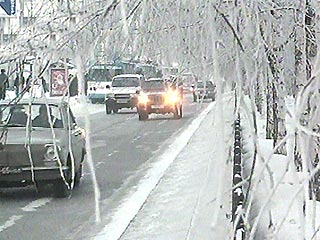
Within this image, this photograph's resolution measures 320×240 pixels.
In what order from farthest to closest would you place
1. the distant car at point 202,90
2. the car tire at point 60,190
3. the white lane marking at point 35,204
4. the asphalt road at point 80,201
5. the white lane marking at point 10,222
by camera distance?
the car tire at point 60,190 → the white lane marking at point 35,204 → the white lane marking at point 10,222 → the asphalt road at point 80,201 → the distant car at point 202,90

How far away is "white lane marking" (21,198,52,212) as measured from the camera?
11.2 metres

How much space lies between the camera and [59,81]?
2982 millimetres

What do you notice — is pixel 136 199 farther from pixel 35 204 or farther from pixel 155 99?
pixel 155 99

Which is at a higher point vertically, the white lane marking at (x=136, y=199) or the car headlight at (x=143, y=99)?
the car headlight at (x=143, y=99)

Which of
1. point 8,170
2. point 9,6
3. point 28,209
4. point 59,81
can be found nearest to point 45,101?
point 59,81

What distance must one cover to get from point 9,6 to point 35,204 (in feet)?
27.3

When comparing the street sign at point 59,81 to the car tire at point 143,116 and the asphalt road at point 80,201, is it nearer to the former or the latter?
the asphalt road at point 80,201

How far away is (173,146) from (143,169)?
532 cm

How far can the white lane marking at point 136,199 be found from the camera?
9247mm

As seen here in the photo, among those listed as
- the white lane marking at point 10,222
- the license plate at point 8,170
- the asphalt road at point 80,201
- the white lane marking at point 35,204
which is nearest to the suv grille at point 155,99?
the asphalt road at point 80,201

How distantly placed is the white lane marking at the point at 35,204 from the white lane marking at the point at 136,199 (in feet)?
3.81

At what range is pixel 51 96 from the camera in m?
3.10

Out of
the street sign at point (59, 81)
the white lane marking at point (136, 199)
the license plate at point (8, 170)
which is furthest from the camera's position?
the license plate at point (8, 170)

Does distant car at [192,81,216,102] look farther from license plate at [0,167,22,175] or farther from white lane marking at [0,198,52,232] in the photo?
license plate at [0,167,22,175]
